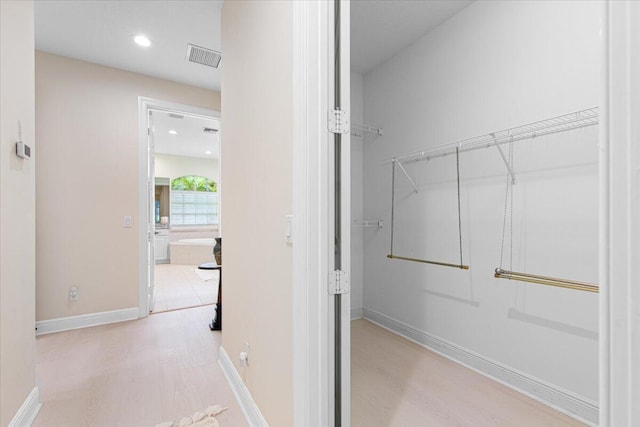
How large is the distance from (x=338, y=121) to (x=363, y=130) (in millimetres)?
2277

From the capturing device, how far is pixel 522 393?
2.01 m

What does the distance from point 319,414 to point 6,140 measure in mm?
1946

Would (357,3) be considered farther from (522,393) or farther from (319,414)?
(522,393)

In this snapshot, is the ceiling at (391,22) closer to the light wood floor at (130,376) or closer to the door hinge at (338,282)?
the door hinge at (338,282)

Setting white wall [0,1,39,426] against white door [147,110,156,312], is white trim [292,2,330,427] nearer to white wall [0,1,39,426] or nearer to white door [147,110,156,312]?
white wall [0,1,39,426]

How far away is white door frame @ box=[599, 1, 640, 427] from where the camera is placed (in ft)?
1.29

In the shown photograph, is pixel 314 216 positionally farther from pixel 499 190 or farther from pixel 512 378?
pixel 512 378

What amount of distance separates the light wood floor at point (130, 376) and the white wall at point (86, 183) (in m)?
0.44

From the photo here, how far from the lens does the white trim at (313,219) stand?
1.18 metres

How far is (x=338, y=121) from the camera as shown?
1.24 m

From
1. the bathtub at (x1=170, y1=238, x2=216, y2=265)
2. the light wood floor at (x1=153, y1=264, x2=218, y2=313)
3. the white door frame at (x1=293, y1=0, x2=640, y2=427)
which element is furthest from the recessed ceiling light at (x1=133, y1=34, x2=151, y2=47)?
the bathtub at (x1=170, y1=238, x2=216, y2=265)

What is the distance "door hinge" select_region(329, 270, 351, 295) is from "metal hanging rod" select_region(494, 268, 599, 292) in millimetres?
1224

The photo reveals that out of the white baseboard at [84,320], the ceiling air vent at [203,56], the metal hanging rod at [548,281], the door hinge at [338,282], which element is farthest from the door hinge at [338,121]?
the white baseboard at [84,320]

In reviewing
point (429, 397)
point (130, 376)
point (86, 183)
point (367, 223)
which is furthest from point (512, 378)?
point (86, 183)
